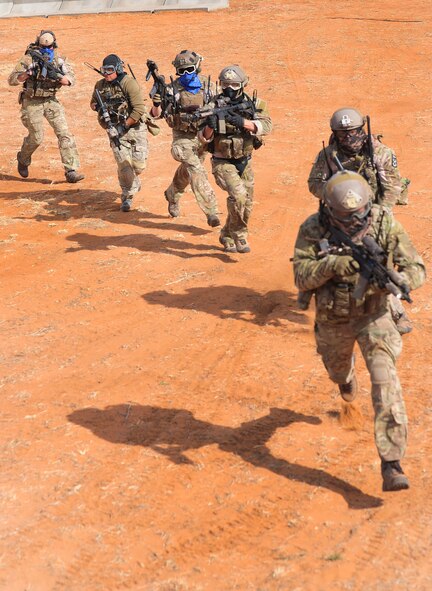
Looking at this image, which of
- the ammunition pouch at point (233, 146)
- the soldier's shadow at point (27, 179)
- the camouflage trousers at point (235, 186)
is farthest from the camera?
the soldier's shadow at point (27, 179)

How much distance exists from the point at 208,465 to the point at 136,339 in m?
2.97

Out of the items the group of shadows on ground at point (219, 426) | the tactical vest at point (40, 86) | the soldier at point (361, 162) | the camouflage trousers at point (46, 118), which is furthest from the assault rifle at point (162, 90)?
the soldier at point (361, 162)

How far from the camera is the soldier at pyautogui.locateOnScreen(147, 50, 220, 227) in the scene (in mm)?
13258

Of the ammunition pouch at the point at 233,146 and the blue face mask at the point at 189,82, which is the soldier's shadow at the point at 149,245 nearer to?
the ammunition pouch at the point at 233,146

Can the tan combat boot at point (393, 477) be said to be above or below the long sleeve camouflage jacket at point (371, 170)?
below

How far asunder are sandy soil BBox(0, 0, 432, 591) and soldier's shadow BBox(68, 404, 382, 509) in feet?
0.06

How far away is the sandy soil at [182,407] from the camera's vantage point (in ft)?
22.5

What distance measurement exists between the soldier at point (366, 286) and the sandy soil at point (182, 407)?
67 centimetres

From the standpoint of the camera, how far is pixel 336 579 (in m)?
6.45

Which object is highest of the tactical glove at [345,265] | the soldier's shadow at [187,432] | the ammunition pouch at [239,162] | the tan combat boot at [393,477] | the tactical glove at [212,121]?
the tactical glove at [212,121]

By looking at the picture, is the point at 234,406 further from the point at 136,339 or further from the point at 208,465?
the point at 136,339

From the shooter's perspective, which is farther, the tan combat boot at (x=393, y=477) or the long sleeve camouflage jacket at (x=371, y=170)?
the long sleeve camouflage jacket at (x=371, y=170)

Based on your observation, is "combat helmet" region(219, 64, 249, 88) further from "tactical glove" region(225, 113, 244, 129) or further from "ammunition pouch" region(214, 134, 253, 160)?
"ammunition pouch" region(214, 134, 253, 160)

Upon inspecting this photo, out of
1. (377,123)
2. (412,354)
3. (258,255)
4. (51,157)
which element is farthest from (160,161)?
(412,354)
